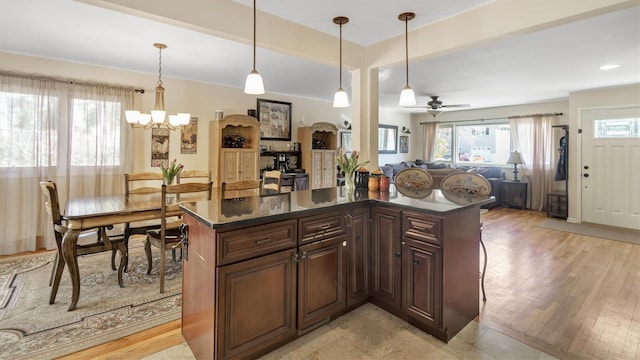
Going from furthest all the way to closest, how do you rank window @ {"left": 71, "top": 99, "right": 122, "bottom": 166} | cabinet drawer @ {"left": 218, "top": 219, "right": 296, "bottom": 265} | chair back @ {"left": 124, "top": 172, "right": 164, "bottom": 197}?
window @ {"left": 71, "top": 99, "right": 122, "bottom": 166}
chair back @ {"left": 124, "top": 172, "right": 164, "bottom": 197}
cabinet drawer @ {"left": 218, "top": 219, "right": 296, "bottom": 265}

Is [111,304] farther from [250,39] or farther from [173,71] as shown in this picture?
[173,71]

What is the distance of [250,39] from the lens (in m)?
2.68

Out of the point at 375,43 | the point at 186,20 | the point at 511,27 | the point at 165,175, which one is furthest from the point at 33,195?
the point at 511,27

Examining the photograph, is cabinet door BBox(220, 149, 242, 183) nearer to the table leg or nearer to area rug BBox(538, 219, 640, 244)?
the table leg

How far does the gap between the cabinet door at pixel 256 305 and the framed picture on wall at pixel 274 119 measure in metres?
4.62

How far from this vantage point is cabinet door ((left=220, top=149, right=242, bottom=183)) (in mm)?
5280

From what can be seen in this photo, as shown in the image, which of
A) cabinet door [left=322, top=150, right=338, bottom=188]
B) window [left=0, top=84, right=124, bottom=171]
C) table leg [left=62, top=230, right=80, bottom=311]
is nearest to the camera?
table leg [left=62, top=230, right=80, bottom=311]

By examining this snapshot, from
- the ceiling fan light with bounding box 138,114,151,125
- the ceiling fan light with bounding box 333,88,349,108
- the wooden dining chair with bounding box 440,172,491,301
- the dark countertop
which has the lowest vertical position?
the dark countertop

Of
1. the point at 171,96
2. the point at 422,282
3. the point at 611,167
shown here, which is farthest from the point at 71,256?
the point at 611,167

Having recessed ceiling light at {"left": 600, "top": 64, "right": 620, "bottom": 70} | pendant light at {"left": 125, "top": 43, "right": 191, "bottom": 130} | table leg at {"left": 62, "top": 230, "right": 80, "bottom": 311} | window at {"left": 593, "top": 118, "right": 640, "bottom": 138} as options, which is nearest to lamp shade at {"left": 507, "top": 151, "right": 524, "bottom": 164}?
window at {"left": 593, "top": 118, "right": 640, "bottom": 138}

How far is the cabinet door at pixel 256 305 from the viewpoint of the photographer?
5.64 ft

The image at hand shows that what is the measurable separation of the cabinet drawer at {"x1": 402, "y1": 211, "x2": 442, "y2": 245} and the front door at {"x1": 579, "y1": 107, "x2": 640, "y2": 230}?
5645mm

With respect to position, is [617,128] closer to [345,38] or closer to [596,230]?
[596,230]

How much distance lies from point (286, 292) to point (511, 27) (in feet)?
8.66
